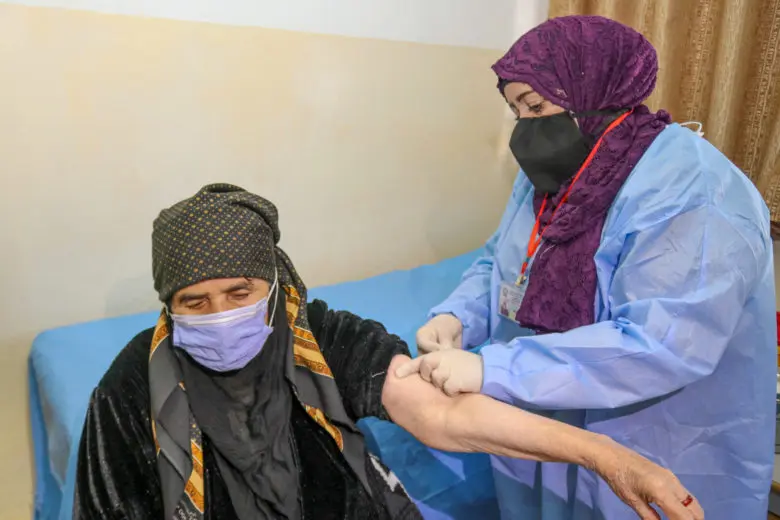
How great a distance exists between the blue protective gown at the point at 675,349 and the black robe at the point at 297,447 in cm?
27

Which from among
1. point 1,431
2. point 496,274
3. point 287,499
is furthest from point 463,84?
point 1,431

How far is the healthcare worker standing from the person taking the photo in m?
0.99

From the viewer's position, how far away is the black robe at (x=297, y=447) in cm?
100

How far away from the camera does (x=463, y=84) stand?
267 cm

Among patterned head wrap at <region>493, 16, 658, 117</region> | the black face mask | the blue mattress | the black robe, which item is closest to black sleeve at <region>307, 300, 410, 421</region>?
the black robe

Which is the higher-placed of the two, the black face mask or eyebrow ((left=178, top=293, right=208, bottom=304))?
the black face mask

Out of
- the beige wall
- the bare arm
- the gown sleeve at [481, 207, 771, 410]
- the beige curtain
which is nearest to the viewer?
the bare arm

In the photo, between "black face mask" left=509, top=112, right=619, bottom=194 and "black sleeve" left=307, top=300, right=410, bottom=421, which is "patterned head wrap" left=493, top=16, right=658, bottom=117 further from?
"black sleeve" left=307, top=300, right=410, bottom=421

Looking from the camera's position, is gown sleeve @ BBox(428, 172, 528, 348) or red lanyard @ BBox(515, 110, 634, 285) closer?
red lanyard @ BBox(515, 110, 634, 285)

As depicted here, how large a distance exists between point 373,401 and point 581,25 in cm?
89

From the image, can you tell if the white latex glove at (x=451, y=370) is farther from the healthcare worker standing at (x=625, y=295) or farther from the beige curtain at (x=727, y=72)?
the beige curtain at (x=727, y=72)

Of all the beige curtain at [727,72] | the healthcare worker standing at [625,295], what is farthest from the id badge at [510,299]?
the beige curtain at [727,72]

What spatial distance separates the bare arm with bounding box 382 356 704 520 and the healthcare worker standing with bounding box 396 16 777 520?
0.04 meters

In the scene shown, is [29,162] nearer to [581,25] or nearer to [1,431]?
[1,431]
